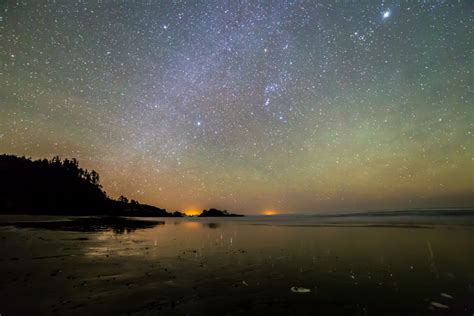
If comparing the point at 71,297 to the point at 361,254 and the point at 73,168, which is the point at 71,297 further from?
the point at 73,168

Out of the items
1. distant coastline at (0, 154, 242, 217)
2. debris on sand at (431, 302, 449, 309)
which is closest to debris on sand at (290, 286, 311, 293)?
debris on sand at (431, 302, 449, 309)

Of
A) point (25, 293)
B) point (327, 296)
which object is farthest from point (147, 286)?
point (327, 296)

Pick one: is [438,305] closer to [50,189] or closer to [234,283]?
[234,283]

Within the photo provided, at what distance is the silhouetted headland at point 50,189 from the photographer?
11144cm

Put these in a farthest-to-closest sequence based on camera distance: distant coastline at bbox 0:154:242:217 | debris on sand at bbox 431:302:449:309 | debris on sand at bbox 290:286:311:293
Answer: distant coastline at bbox 0:154:242:217 < debris on sand at bbox 290:286:311:293 < debris on sand at bbox 431:302:449:309

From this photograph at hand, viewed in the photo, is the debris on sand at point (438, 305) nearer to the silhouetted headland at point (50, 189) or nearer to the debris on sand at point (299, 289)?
the debris on sand at point (299, 289)

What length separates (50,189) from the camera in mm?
129250

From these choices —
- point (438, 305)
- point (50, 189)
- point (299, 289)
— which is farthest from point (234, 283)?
point (50, 189)

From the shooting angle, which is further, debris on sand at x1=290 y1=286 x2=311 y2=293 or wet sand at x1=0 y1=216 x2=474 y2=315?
debris on sand at x1=290 y1=286 x2=311 y2=293

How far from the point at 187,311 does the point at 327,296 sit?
4934mm

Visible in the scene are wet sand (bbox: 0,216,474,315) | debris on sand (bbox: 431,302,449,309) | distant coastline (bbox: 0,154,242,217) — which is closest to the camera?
wet sand (bbox: 0,216,474,315)

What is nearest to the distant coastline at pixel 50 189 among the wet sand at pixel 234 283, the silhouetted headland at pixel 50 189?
the silhouetted headland at pixel 50 189

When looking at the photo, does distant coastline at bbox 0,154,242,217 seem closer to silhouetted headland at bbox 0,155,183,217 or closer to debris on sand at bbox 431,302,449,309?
silhouetted headland at bbox 0,155,183,217

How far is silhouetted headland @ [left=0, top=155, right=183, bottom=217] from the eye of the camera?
111438 millimetres
